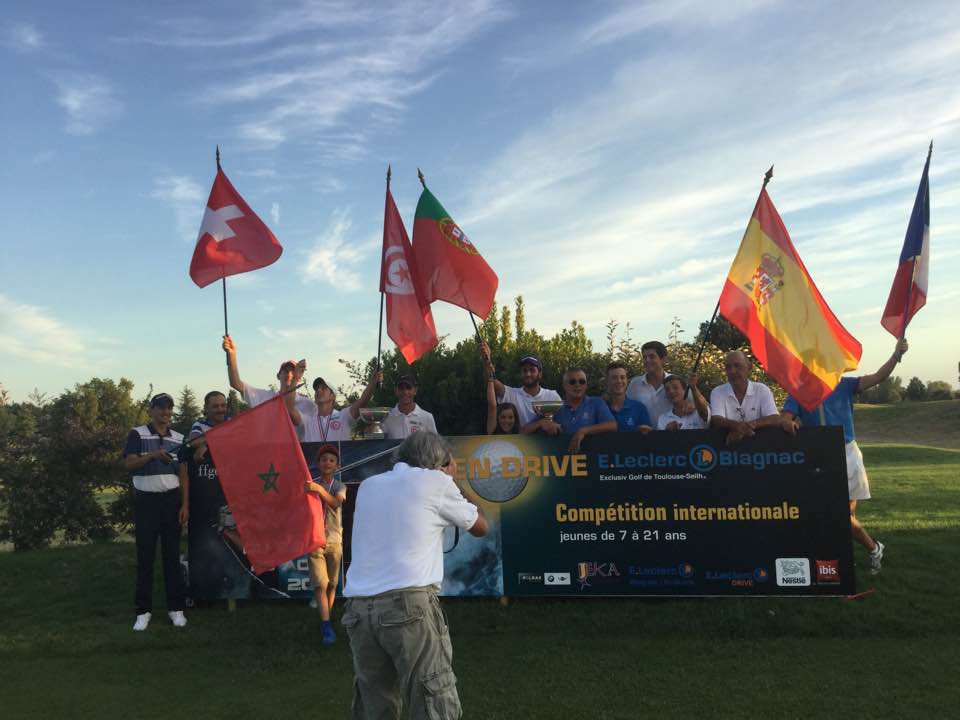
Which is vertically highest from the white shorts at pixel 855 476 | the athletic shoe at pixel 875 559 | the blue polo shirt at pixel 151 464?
the blue polo shirt at pixel 151 464

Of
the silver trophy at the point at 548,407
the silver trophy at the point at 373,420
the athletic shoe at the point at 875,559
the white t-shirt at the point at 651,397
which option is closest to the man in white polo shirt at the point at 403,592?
the silver trophy at the point at 548,407

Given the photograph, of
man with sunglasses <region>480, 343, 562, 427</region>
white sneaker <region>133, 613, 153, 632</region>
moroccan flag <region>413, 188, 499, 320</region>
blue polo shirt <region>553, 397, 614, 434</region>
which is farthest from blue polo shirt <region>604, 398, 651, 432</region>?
white sneaker <region>133, 613, 153, 632</region>

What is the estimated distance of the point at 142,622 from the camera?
789cm

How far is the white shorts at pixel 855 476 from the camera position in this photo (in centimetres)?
793

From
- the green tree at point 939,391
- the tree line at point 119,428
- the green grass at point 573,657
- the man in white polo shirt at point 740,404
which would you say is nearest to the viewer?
the green grass at point 573,657

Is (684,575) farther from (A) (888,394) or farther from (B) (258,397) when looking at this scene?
(A) (888,394)

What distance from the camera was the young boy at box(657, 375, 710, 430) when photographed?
7852 millimetres

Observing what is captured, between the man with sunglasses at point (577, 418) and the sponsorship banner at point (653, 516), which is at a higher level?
the man with sunglasses at point (577, 418)

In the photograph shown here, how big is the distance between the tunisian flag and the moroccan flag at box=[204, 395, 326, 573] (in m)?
2.67

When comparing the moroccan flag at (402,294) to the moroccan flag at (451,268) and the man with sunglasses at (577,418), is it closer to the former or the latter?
the moroccan flag at (451,268)

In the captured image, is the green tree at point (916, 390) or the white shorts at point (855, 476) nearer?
the white shorts at point (855, 476)

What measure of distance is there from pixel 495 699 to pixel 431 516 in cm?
248

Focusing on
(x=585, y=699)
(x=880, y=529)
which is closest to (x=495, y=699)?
(x=585, y=699)

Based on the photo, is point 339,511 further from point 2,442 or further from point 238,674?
point 2,442
